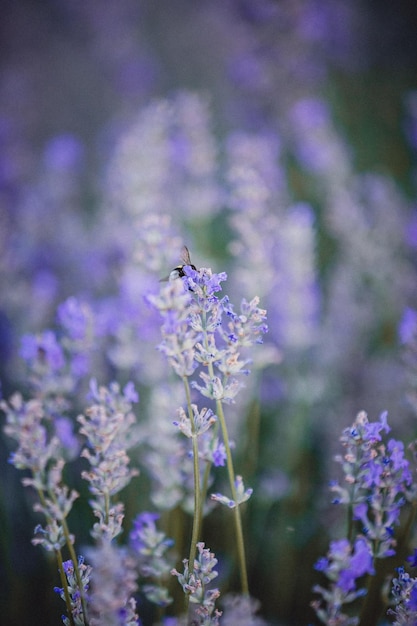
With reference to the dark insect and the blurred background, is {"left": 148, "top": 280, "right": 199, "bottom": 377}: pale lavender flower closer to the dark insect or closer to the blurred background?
the dark insect

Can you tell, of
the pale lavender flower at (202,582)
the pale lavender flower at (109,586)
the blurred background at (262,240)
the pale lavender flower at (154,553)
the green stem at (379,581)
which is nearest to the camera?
the pale lavender flower at (109,586)

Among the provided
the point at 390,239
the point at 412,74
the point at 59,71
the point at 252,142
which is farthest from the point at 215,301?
the point at 59,71

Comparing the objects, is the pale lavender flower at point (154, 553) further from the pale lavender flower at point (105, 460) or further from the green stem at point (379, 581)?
the green stem at point (379, 581)

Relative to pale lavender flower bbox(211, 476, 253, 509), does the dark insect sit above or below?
above

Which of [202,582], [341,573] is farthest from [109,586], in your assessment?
[341,573]

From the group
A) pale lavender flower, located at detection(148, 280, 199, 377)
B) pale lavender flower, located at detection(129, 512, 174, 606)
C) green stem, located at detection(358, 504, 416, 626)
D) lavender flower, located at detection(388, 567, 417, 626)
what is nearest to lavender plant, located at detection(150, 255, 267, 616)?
pale lavender flower, located at detection(148, 280, 199, 377)

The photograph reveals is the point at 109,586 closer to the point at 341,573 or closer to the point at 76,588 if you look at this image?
the point at 76,588

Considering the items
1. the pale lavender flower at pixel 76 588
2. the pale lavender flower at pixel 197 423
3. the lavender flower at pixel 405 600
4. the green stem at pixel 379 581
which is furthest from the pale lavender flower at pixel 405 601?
the pale lavender flower at pixel 76 588

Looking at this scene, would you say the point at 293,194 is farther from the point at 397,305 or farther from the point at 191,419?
the point at 191,419
